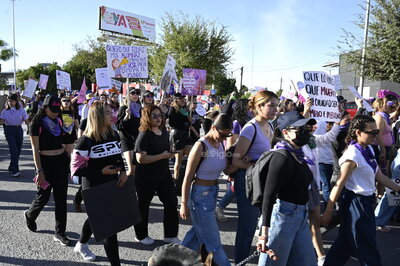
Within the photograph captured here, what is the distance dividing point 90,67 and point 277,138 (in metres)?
41.2

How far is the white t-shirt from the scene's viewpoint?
129 inches

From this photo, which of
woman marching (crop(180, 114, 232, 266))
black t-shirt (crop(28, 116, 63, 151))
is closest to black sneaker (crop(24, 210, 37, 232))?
black t-shirt (crop(28, 116, 63, 151))

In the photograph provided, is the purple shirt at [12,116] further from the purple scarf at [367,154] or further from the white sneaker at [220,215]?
the purple scarf at [367,154]

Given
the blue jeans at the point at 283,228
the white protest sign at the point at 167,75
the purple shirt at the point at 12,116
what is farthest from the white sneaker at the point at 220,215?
the purple shirt at the point at 12,116

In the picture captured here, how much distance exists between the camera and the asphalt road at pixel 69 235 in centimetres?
420

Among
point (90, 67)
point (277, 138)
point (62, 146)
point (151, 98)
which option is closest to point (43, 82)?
point (151, 98)

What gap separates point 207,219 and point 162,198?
148 cm

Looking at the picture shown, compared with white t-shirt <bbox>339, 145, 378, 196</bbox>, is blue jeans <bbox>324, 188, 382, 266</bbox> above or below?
below

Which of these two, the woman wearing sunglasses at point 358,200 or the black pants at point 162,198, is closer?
the woman wearing sunglasses at point 358,200

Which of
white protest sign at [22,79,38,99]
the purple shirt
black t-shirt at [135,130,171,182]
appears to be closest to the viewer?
black t-shirt at [135,130,171,182]

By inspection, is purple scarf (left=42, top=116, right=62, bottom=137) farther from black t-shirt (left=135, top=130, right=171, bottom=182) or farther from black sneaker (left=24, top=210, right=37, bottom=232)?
black sneaker (left=24, top=210, right=37, bottom=232)

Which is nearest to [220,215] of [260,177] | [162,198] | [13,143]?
[162,198]

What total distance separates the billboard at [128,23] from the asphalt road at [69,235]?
2765cm

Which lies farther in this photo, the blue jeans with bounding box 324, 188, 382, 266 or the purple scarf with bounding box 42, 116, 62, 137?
the purple scarf with bounding box 42, 116, 62, 137
